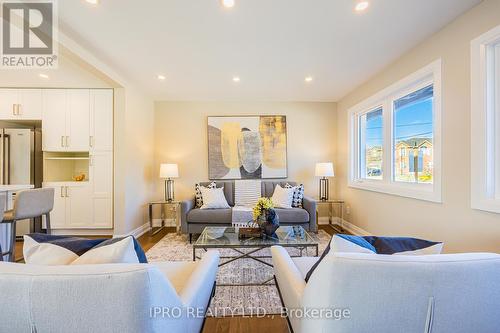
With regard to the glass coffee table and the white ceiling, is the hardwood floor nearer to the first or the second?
the glass coffee table

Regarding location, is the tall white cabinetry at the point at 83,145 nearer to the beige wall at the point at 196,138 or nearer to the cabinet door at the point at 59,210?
the cabinet door at the point at 59,210

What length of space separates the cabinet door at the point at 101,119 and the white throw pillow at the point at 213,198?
1773 mm

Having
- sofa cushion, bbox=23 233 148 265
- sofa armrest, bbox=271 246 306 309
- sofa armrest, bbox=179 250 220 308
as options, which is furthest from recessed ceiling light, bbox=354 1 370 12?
sofa cushion, bbox=23 233 148 265

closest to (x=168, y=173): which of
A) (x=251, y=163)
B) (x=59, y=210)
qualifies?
(x=251, y=163)

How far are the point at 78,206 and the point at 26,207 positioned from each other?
154 centimetres

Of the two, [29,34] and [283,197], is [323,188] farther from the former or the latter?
[29,34]

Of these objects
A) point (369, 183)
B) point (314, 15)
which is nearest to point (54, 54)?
point (314, 15)

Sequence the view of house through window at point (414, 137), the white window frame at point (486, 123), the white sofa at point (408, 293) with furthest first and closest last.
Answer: the view of house through window at point (414, 137)
the white window frame at point (486, 123)
the white sofa at point (408, 293)

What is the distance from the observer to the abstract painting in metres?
4.56

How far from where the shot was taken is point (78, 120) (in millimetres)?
3814

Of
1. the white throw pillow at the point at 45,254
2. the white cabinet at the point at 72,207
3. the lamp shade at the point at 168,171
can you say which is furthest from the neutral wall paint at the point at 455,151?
the white cabinet at the point at 72,207

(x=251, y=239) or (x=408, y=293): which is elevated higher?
(x=408, y=293)

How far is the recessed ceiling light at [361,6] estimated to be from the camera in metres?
1.88

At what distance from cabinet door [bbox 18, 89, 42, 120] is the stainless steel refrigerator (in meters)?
0.28
